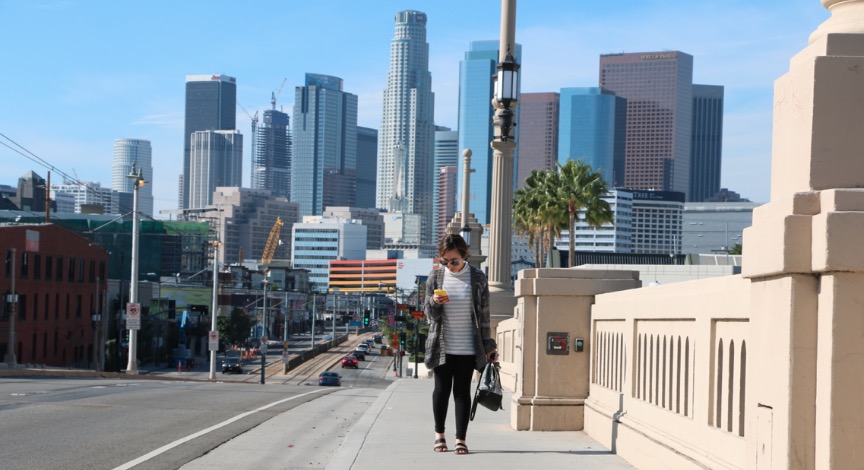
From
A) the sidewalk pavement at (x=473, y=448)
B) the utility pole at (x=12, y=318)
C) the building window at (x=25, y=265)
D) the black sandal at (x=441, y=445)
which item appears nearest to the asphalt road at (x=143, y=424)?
the sidewalk pavement at (x=473, y=448)

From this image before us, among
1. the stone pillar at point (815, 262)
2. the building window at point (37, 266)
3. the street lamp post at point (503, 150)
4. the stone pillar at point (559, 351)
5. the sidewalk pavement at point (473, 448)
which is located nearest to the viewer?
the stone pillar at point (815, 262)

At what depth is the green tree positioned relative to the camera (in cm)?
12019

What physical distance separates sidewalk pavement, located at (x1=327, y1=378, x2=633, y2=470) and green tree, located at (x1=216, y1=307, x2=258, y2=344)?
346ft

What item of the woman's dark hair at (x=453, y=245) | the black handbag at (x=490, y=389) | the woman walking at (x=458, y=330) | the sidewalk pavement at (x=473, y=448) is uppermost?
the woman's dark hair at (x=453, y=245)

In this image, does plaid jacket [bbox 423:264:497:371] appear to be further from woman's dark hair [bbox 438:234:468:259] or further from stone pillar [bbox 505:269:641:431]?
stone pillar [bbox 505:269:641:431]

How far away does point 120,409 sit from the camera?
1741 cm

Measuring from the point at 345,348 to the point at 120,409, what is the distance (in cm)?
13162

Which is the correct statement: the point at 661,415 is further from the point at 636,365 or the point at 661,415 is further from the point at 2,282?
the point at 2,282

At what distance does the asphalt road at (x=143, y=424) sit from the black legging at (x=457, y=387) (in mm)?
1527

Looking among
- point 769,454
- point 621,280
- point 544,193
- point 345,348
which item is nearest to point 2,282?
point 544,193

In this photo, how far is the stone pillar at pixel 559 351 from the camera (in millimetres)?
12633

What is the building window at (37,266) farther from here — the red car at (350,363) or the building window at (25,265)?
the red car at (350,363)

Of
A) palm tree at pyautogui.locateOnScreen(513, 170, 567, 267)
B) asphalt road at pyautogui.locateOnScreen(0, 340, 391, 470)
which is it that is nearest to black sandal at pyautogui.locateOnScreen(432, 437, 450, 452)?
asphalt road at pyautogui.locateOnScreen(0, 340, 391, 470)

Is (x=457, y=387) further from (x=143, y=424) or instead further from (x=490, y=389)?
(x=143, y=424)
